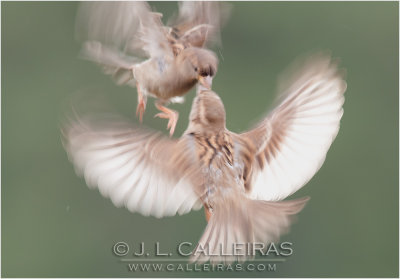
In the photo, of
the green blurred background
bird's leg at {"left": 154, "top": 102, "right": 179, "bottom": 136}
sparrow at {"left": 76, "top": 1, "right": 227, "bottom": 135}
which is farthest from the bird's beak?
the green blurred background

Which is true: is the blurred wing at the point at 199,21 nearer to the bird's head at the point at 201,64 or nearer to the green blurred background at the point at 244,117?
the bird's head at the point at 201,64

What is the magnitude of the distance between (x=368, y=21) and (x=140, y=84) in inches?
214

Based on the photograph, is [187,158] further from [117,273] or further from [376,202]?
[376,202]

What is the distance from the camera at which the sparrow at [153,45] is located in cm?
220

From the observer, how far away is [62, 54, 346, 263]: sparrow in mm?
2111

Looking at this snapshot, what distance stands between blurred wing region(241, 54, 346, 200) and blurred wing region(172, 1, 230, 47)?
0.26 meters

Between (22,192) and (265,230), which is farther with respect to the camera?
(22,192)

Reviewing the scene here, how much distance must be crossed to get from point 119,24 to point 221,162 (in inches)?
18.1

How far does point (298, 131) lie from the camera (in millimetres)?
2412

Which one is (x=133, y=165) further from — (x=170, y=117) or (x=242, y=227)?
(x=242, y=227)

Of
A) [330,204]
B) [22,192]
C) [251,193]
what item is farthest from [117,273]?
[251,193]

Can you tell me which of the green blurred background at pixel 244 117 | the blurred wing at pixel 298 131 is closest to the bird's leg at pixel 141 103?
the blurred wing at pixel 298 131

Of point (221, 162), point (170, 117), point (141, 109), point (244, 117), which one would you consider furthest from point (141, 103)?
point (244, 117)

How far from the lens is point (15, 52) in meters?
7.32
